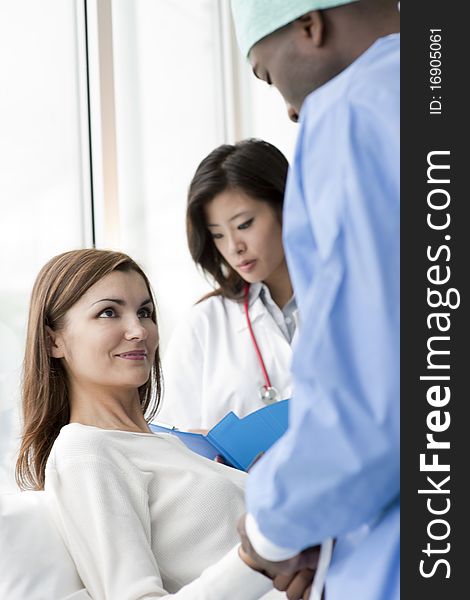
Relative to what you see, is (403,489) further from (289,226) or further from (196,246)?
(196,246)

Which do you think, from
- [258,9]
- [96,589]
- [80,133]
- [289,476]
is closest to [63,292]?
[96,589]

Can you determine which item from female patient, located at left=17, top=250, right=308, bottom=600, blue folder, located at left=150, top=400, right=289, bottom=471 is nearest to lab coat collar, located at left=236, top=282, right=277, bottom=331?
female patient, located at left=17, top=250, right=308, bottom=600

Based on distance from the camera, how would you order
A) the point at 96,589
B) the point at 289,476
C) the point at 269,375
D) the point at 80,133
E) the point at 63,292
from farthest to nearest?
the point at 80,133
the point at 269,375
the point at 63,292
the point at 96,589
the point at 289,476

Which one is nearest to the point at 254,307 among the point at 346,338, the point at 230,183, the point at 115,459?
the point at 230,183

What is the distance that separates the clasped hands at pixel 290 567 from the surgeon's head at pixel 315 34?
0.45m

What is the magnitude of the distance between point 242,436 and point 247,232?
2.32 feet

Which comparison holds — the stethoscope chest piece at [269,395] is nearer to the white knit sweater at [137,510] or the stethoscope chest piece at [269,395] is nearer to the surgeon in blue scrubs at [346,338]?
the white knit sweater at [137,510]

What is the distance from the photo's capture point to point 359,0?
2.93 feet

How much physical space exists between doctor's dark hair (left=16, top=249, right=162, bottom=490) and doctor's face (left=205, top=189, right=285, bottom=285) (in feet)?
1.98

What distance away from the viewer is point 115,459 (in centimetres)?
155

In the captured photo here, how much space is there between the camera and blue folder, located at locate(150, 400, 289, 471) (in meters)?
1.78

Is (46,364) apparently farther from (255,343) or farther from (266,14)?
(266,14)

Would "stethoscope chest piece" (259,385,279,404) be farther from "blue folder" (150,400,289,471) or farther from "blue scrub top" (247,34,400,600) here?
A: "blue scrub top" (247,34,400,600)

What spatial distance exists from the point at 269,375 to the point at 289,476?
5.37ft
